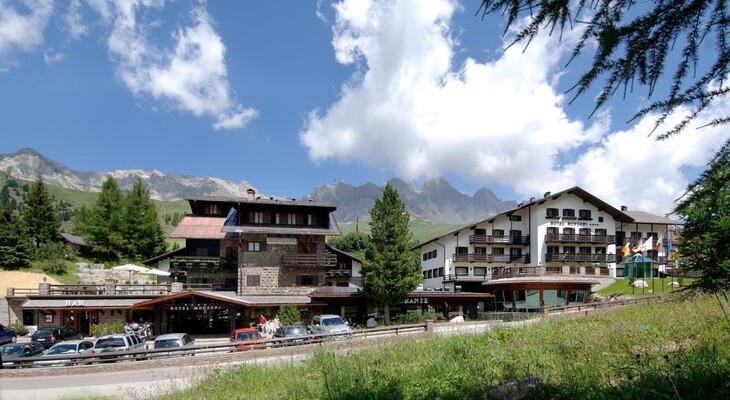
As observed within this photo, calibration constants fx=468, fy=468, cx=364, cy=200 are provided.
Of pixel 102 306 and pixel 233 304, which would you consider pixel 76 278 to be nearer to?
pixel 102 306

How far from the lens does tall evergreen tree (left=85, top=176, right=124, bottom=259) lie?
67000 mm

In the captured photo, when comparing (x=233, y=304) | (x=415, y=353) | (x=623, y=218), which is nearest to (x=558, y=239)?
(x=623, y=218)

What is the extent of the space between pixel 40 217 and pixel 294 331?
179ft

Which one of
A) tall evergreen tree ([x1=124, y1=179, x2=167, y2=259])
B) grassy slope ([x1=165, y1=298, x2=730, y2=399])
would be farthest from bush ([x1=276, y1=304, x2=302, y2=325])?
tall evergreen tree ([x1=124, y1=179, x2=167, y2=259])

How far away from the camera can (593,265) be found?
56.5 metres

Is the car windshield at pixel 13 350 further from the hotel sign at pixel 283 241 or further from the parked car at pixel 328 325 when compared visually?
the hotel sign at pixel 283 241

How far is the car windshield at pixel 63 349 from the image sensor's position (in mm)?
22862

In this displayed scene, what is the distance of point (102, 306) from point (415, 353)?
33.3 m

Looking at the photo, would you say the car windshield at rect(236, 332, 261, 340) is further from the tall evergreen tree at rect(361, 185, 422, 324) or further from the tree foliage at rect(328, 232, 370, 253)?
the tree foliage at rect(328, 232, 370, 253)

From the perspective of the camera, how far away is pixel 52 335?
3200cm

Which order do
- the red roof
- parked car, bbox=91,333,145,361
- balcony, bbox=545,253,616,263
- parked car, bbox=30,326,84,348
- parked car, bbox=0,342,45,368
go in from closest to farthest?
parked car, bbox=0,342,45,368
parked car, bbox=91,333,145,361
parked car, bbox=30,326,84,348
the red roof
balcony, bbox=545,253,616,263

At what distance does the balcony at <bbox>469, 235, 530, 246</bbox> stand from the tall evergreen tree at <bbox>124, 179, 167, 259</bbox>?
4715cm

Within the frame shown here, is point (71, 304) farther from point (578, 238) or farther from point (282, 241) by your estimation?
point (578, 238)

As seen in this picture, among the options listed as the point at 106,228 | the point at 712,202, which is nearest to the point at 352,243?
the point at 106,228
